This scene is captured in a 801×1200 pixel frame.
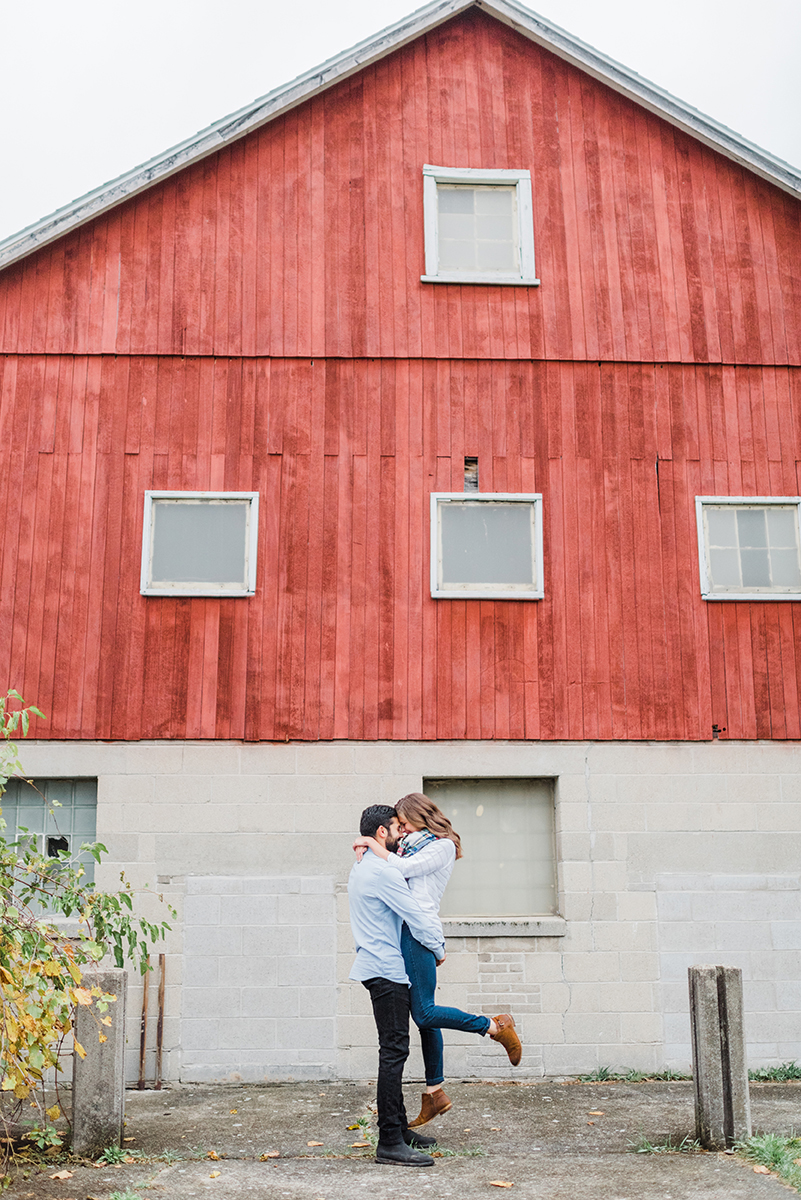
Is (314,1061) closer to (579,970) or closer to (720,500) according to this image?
(579,970)

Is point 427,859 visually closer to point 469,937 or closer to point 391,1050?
point 391,1050

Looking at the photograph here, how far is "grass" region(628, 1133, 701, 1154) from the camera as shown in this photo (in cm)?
642

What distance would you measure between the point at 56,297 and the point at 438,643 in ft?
15.4

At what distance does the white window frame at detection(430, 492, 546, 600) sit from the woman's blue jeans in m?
3.55

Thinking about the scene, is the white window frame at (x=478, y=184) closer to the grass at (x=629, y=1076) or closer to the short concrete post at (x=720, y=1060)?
the short concrete post at (x=720, y=1060)

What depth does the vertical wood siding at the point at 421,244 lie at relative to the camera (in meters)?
10.1

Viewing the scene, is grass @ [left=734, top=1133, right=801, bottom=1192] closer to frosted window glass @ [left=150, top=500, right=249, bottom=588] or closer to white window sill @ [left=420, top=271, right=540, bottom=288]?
frosted window glass @ [left=150, top=500, right=249, bottom=588]

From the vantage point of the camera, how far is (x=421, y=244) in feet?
34.1

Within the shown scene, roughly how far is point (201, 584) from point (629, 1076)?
534 centimetres

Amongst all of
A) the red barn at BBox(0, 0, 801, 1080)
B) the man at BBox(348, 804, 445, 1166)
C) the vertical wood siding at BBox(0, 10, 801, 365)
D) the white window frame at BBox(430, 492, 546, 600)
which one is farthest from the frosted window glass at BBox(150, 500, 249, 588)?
the man at BBox(348, 804, 445, 1166)

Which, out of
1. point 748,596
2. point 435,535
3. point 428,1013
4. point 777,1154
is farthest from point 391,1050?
point 748,596

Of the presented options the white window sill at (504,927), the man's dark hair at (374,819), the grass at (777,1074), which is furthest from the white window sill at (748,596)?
the man's dark hair at (374,819)

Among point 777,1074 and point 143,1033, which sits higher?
point 143,1033

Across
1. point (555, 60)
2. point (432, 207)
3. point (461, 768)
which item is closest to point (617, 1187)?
point (461, 768)
